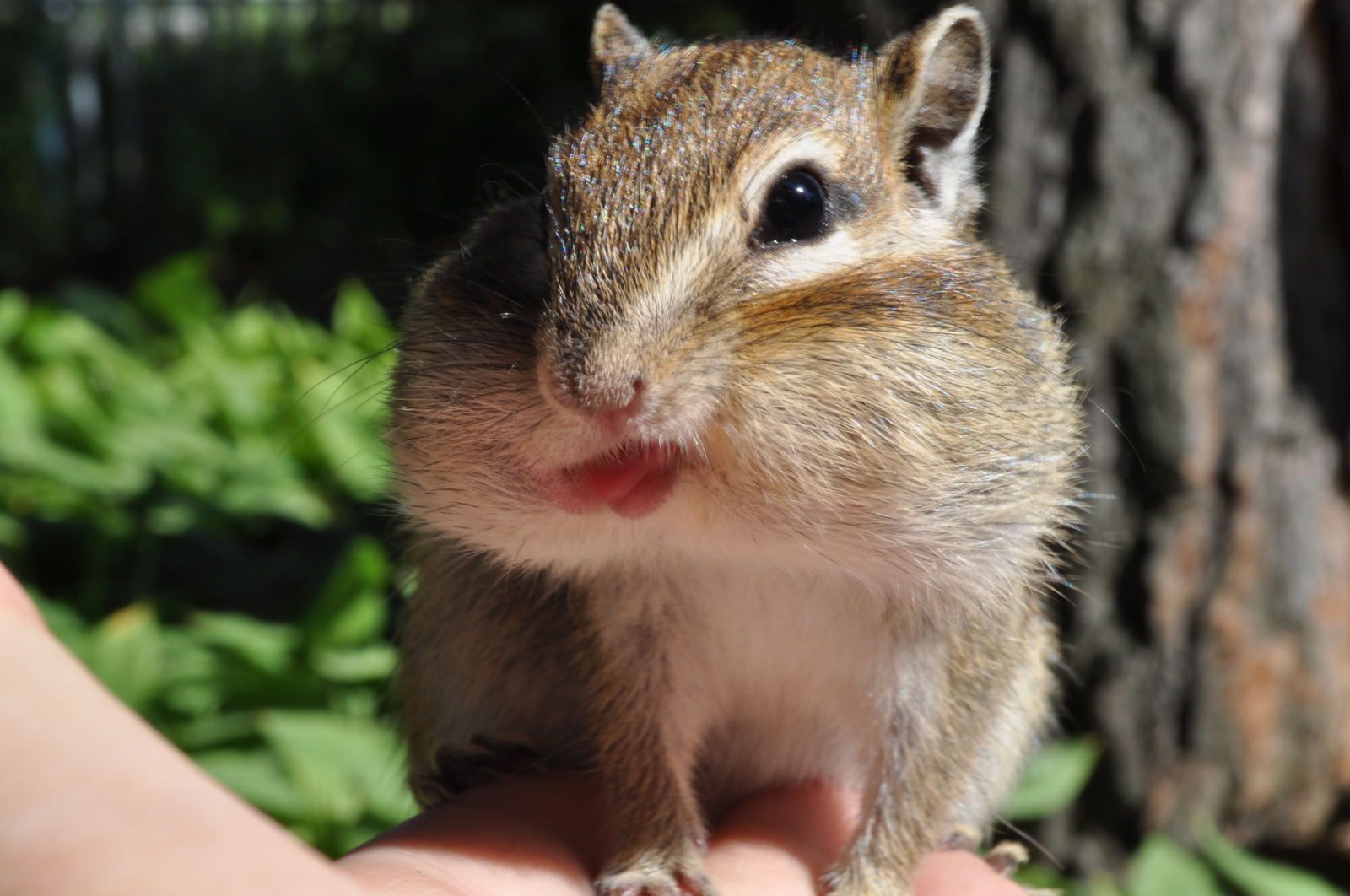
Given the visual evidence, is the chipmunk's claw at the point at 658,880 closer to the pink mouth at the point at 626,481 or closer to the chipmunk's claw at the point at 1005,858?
the pink mouth at the point at 626,481


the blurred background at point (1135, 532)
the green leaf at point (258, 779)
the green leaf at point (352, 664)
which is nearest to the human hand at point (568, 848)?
the blurred background at point (1135, 532)

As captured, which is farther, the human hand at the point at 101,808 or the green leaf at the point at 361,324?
the green leaf at the point at 361,324

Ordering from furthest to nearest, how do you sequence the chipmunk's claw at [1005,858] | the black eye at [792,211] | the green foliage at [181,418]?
1. the green foliage at [181,418]
2. the chipmunk's claw at [1005,858]
3. the black eye at [792,211]

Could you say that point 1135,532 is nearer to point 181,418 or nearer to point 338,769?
point 338,769

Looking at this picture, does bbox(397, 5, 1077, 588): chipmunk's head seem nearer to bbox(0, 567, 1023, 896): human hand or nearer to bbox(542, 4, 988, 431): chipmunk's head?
bbox(542, 4, 988, 431): chipmunk's head

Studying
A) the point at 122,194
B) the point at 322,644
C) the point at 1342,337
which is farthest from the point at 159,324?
the point at 1342,337

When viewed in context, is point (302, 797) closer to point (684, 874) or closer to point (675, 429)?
point (684, 874)

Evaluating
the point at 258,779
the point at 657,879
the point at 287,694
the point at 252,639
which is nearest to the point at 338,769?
the point at 258,779
